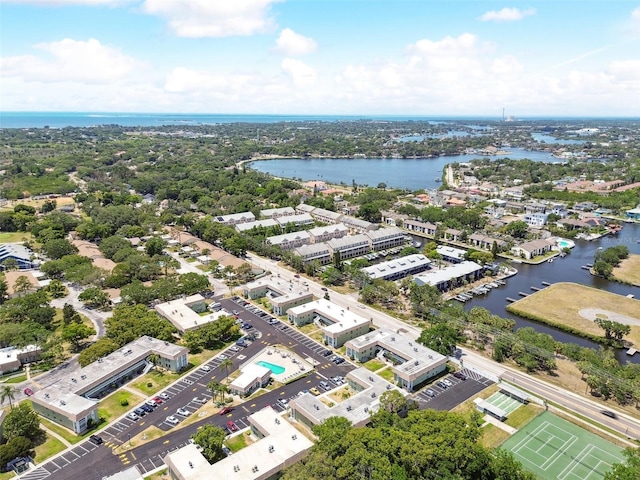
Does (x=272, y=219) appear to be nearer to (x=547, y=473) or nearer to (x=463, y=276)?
(x=463, y=276)

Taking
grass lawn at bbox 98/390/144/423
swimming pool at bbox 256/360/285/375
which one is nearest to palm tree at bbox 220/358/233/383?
swimming pool at bbox 256/360/285/375

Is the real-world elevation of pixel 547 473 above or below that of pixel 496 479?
below

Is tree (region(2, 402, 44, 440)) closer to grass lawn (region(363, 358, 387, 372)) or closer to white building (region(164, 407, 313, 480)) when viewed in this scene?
white building (region(164, 407, 313, 480))

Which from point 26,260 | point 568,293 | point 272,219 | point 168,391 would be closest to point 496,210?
point 568,293

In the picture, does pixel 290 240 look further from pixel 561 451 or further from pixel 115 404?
pixel 561 451

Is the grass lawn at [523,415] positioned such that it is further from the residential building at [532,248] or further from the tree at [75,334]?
the residential building at [532,248]
